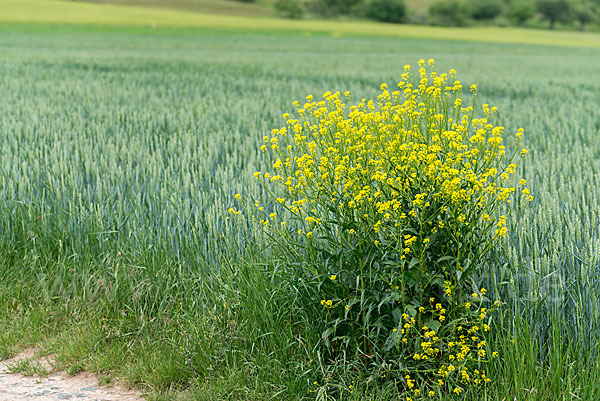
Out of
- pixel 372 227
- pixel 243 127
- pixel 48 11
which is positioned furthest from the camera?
pixel 48 11

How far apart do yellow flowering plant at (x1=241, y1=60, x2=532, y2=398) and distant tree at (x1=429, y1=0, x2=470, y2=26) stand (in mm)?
101896

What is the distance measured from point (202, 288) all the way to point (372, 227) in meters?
1.28

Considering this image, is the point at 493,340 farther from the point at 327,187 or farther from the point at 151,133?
the point at 151,133

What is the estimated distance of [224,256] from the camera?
4.12 metres

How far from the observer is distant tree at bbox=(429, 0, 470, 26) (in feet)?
326

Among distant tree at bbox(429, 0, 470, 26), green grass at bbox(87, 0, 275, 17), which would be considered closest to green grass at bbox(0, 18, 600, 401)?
green grass at bbox(87, 0, 275, 17)

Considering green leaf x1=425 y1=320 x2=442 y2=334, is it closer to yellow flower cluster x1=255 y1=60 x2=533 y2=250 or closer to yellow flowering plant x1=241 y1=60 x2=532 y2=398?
yellow flowering plant x1=241 y1=60 x2=532 y2=398

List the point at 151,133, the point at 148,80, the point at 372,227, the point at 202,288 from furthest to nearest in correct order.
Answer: the point at 148,80 → the point at 151,133 → the point at 202,288 → the point at 372,227

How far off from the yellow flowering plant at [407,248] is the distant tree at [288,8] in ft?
304

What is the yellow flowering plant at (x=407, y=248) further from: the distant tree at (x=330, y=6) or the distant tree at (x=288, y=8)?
the distant tree at (x=330, y=6)

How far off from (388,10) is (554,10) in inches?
1275

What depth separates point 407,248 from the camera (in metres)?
2.97

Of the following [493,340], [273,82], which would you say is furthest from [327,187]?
[273,82]

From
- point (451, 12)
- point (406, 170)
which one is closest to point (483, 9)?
point (451, 12)
